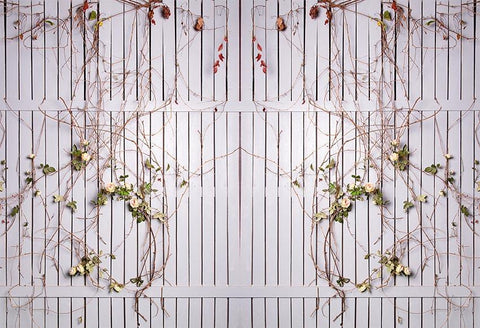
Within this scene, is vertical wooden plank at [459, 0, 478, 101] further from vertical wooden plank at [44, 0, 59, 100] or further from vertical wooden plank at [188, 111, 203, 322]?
vertical wooden plank at [44, 0, 59, 100]

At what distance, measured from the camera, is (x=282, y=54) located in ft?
7.54

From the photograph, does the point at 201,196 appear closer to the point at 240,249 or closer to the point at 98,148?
the point at 240,249

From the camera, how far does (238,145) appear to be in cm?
231

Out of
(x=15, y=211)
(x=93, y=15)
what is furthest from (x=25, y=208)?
(x=93, y=15)

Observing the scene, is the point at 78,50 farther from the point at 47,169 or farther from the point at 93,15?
the point at 47,169

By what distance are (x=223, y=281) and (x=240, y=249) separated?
19cm

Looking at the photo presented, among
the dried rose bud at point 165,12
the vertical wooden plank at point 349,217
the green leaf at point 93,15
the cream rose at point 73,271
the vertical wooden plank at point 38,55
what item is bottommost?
the cream rose at point 73,271

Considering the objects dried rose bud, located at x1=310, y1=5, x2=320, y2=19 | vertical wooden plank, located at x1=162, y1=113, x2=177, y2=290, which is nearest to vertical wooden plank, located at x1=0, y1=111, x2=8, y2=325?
vertical wooden plank, located at x1=162, y1=113, x2=177, y2=290

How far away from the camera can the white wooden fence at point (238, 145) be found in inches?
89.6

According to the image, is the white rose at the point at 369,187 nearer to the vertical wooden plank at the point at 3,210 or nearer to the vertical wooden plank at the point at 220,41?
A: the vertical wooden plank at the point at 220,41

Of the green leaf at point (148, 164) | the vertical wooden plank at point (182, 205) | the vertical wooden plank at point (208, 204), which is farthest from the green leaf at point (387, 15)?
the green leaf at point (148, 164)

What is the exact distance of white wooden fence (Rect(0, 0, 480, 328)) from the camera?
2275 mm

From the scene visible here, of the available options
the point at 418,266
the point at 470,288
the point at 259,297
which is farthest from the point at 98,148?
the point at 470,288

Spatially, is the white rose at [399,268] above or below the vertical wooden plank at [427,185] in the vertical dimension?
below
